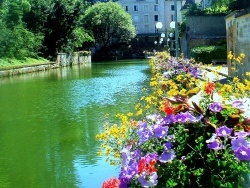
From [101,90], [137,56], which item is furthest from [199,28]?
[137,56]

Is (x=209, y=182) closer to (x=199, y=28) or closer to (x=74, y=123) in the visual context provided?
(x=74, y=123)

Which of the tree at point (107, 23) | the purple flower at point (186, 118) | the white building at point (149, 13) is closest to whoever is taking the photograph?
the purple flower at point (186, 118)

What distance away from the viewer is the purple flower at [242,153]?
11.1 feet

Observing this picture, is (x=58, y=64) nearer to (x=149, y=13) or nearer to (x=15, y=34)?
(x=15, y=34)

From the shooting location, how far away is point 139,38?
83938mm

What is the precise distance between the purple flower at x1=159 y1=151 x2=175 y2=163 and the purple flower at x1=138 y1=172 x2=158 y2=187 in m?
0.18

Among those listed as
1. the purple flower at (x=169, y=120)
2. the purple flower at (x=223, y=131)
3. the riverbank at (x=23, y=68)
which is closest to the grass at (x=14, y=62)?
the riverbank at (x=23, y=68)

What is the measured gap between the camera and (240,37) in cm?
1634

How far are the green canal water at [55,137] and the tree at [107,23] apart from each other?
53.9 m

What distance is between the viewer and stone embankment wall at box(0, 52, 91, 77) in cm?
3782

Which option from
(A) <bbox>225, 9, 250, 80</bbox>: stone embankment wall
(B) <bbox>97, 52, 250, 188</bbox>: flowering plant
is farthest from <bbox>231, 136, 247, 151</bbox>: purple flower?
(A) <bbox>225, 9, 250, 80</bbox>: stone embankment wall

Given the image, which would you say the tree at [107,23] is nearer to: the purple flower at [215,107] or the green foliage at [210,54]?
the green foliage at [210,54]

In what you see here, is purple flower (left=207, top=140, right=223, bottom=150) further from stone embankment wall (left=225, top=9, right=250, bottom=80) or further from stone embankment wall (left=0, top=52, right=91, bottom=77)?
stone embankment wall (left=0, top=52, right=91, bottom=77)

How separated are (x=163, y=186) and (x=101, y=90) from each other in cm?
1951
